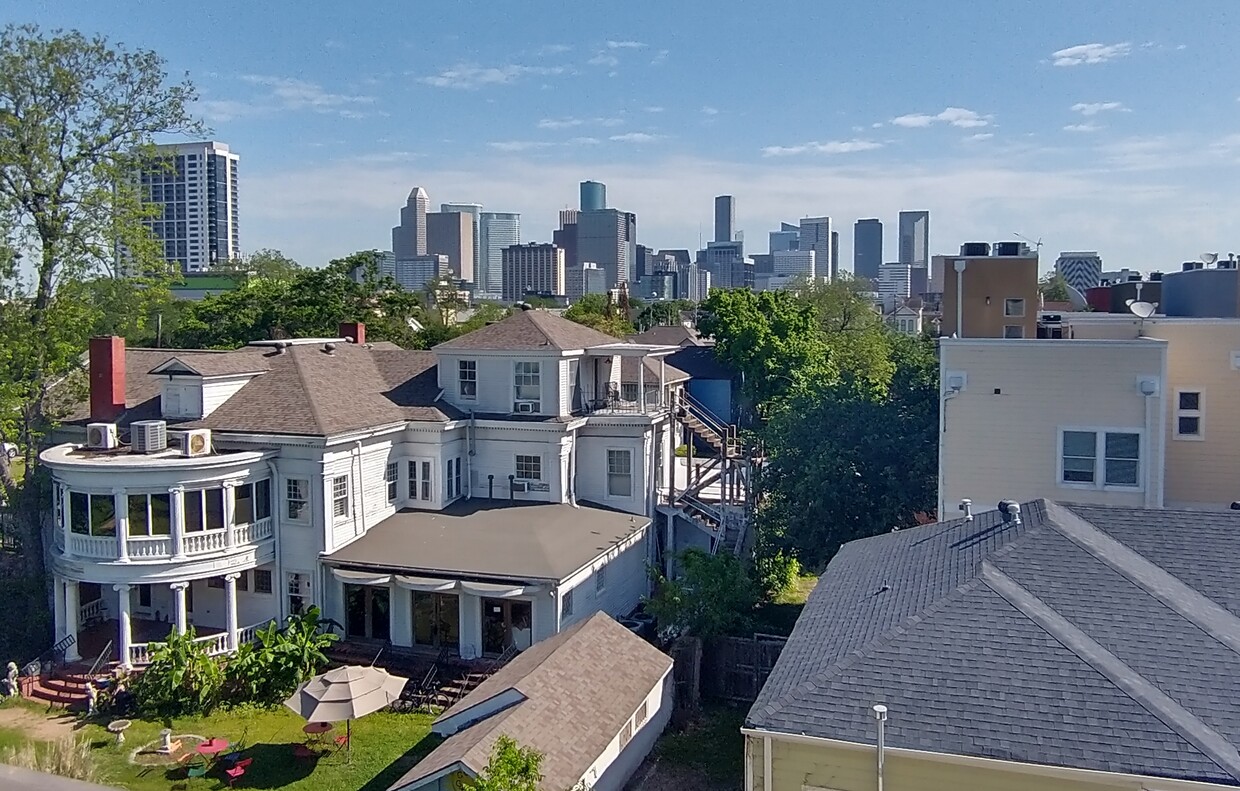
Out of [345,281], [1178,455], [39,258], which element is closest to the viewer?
[1178,455]

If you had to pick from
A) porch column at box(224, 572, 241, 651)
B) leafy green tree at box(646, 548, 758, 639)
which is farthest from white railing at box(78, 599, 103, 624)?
leafy green tree at box(646, 548, 758, 639)

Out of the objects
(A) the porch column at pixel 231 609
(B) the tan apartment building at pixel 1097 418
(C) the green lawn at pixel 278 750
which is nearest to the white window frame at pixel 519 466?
(A) the porch column at pixel 231 609

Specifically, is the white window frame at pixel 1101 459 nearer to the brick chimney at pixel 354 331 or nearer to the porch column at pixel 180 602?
the porch column at pixel 180 602

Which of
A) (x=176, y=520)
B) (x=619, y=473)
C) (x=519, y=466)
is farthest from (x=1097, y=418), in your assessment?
(x=176, y=520)

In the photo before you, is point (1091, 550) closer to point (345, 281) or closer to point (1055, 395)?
point (1055, 395)

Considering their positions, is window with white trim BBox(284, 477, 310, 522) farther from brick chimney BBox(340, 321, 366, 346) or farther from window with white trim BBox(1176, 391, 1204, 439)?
window with white trim BBox(1176, 391, 1204, 439)

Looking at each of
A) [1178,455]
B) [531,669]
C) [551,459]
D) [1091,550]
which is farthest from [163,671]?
[1178,455]

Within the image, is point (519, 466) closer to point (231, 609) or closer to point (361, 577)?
point (361, 577)
